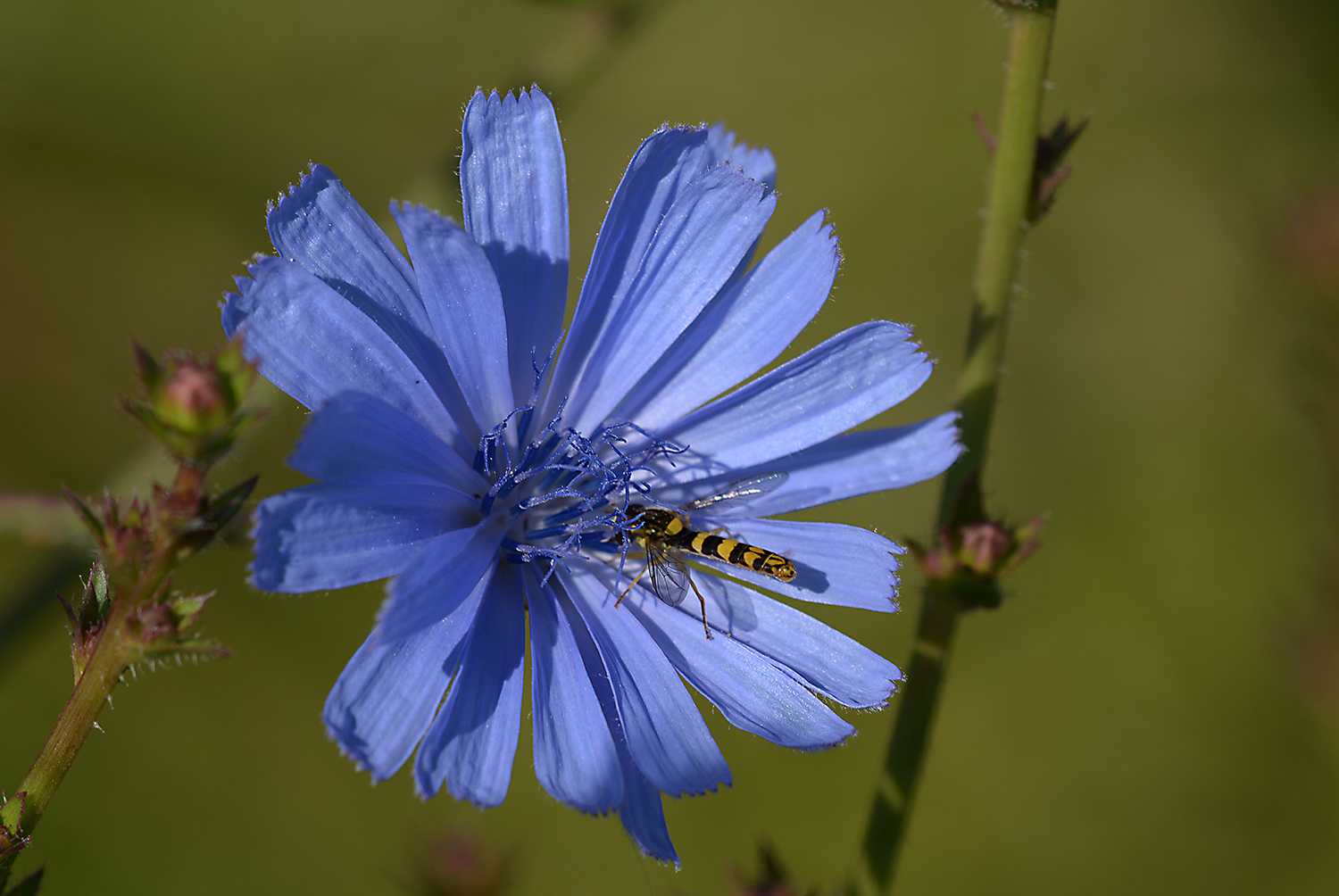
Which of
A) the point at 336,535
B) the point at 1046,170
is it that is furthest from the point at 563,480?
the point at 1046,170

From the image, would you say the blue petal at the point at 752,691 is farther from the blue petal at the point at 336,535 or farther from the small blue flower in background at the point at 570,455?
the blue petal at the point at 336,535

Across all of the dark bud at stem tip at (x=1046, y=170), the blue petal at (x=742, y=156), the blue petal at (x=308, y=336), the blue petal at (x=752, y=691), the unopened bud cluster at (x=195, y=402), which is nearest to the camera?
the unopened bud cluster at (x=195, y=402)

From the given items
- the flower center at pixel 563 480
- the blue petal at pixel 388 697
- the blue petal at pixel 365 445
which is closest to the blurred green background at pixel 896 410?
the flower center at pixel 563 480

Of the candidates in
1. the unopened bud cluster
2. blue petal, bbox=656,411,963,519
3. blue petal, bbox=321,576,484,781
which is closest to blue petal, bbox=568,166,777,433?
blue petal, bbox=656,411,963,519

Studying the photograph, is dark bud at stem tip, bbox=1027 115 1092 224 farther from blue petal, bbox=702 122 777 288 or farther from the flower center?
the flower center

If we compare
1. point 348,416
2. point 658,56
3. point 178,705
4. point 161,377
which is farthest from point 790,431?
point 658,56

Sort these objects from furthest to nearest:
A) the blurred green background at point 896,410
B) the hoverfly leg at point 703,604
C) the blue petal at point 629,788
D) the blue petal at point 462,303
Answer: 1. the blurred green background at point 896,410
2. the hoverfly leg at point 703,604
3. the blue petal at point 629,788
4. the blue petal at point 462,303

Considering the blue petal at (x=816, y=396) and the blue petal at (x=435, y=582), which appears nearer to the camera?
the blue petal at (x=435, y=582)

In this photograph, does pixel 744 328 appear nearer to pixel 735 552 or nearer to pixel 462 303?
pixel 735 552
